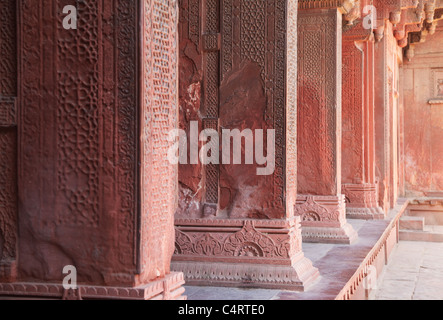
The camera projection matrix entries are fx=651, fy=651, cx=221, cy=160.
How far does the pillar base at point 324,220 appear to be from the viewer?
20.0ft

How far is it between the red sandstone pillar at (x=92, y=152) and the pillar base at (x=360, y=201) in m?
5.73

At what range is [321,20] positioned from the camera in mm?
6398

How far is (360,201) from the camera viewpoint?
811 cm

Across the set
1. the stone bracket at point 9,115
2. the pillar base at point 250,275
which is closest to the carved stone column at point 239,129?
the pillar base at point 250,275

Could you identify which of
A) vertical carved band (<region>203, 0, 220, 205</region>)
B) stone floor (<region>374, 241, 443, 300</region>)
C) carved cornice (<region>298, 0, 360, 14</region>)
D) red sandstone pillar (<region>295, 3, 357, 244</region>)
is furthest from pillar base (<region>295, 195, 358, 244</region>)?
vertical carved band (<region>203, 0, 220, 205</region>)

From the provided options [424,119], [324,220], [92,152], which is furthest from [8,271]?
[424,119]

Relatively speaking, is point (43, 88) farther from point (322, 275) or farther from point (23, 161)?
point (322, 275)

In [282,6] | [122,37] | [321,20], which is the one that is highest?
[321,20]

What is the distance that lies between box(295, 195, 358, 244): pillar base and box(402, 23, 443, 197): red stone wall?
6789 mm

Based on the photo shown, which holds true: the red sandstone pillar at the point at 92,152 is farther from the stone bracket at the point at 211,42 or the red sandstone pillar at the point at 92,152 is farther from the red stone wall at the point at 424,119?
the red stone wall at the point at 424,119

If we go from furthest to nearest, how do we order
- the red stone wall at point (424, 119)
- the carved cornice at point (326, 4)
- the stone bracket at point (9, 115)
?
the red stone wall at point (424, 119) → the carved cornice at point (326, 4) → the stone bracket at point (9, 115)
